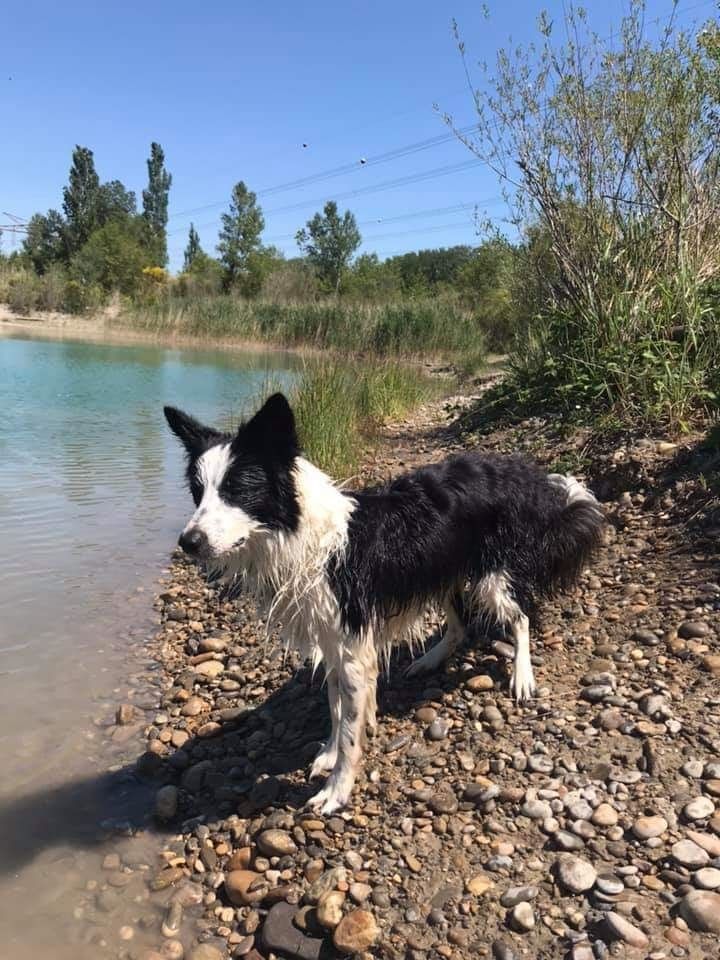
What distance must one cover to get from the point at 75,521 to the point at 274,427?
6.14 m

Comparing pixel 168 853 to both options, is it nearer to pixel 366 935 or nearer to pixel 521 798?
pixel 366 935

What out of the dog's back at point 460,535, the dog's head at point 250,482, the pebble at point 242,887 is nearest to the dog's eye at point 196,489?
the dog's head at point 250,482

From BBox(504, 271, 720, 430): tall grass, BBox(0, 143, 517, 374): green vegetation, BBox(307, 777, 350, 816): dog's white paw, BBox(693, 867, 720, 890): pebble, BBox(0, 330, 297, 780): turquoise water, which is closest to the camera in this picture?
BBox(693, 867, 720, 890): pebble

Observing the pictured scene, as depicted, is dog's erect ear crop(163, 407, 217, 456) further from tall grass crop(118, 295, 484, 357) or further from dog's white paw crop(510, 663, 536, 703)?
tall grass crop(118, 295, 484, 357)

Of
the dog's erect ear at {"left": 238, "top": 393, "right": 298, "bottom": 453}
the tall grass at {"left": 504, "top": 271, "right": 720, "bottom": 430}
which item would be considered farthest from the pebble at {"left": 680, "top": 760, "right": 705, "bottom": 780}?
the tall grass at {"left": 504, "top": 271, "right": 720, "bottom": 430}

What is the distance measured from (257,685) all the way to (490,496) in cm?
209

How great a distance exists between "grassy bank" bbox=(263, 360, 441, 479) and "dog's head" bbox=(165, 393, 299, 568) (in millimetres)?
4868

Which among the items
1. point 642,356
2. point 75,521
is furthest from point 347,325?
point 642,356

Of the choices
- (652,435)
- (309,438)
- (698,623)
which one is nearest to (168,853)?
(698,623)

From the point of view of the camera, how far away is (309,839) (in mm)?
3184

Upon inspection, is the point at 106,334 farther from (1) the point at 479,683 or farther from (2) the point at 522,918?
(2) the point at 522,918

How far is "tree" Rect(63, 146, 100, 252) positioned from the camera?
67312mm

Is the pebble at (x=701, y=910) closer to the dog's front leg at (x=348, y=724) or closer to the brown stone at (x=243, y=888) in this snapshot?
the dog's front leg at (x=348, y=724)

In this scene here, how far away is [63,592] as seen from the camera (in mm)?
6301
